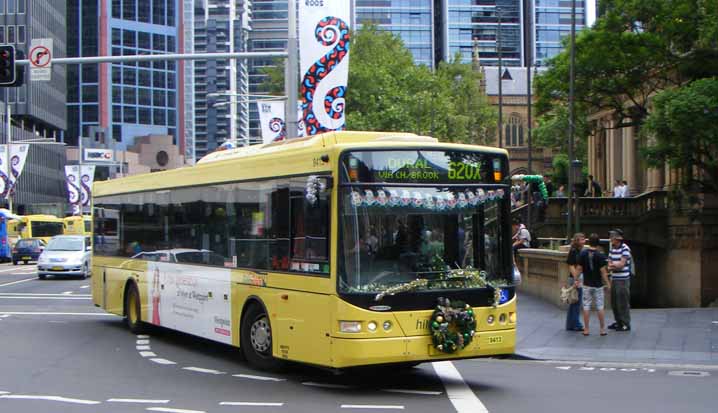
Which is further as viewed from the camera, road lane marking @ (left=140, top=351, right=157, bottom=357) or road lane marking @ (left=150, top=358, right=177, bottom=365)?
road lane marking @ (left=140, top=351, right=157, bottom=357)

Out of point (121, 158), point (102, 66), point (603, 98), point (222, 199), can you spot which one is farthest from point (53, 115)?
point (222, 199)

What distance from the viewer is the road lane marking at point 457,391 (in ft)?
36.4

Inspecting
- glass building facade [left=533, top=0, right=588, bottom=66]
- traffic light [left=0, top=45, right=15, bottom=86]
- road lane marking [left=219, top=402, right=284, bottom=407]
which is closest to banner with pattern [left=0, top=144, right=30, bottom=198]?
traffic light [left=0, top=45, right=15, bottom=86]

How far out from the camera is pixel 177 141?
134m

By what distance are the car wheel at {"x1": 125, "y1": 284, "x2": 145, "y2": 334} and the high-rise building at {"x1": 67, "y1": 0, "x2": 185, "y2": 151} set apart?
107 m

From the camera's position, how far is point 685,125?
1100 inches

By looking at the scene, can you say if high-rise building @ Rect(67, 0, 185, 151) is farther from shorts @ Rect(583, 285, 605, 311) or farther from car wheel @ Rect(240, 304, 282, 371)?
car wheel @ Rect(240, 304, 282, 371)

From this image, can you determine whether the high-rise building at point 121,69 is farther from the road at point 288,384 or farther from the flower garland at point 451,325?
the flower garland at point 451,325

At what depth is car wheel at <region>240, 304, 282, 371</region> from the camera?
1352cm

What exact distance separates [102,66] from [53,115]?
2181 cm

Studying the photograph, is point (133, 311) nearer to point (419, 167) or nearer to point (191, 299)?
point (191, 299)

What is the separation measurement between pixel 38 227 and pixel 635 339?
5622 centimetres

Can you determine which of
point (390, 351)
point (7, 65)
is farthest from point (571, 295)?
point (7, 65)

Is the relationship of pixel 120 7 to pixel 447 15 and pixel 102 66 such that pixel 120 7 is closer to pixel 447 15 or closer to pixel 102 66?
pixel 102 66
